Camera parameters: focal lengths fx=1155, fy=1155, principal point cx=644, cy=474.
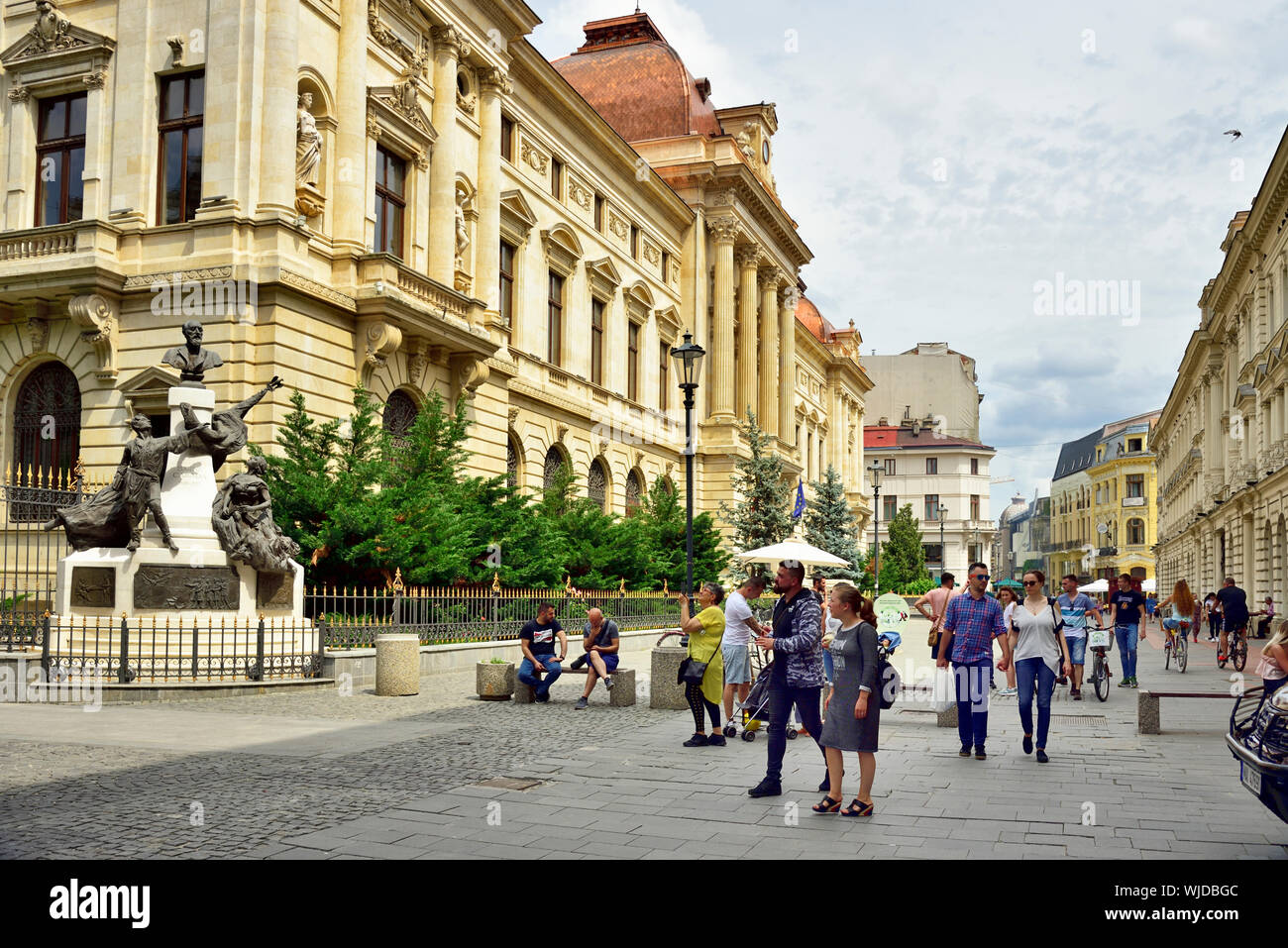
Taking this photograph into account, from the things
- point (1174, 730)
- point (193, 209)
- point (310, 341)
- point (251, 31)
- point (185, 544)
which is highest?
point (251, 31)

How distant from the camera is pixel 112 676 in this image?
1469 centimetres

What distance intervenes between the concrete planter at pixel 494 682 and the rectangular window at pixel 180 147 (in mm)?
12672

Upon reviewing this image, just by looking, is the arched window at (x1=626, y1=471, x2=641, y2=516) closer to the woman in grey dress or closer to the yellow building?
Answer: the woman in grey dress

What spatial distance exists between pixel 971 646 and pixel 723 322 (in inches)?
1543

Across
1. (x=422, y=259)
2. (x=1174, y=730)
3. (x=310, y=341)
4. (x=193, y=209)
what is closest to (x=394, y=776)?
(x=1174, y=730)

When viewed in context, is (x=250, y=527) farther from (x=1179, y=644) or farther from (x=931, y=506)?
(x=931, y=506)

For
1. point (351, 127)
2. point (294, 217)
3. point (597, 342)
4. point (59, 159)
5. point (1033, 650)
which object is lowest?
point (1033, 650)

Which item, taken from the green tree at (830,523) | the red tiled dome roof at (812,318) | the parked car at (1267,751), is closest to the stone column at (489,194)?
the green tree at (830,523)

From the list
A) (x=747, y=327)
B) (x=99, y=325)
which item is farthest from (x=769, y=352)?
(x=99, y=325)

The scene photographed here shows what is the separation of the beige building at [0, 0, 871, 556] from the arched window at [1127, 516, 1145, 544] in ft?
253

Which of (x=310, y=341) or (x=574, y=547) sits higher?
(x=310, y=341)

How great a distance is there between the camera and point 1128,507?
4008 inches
